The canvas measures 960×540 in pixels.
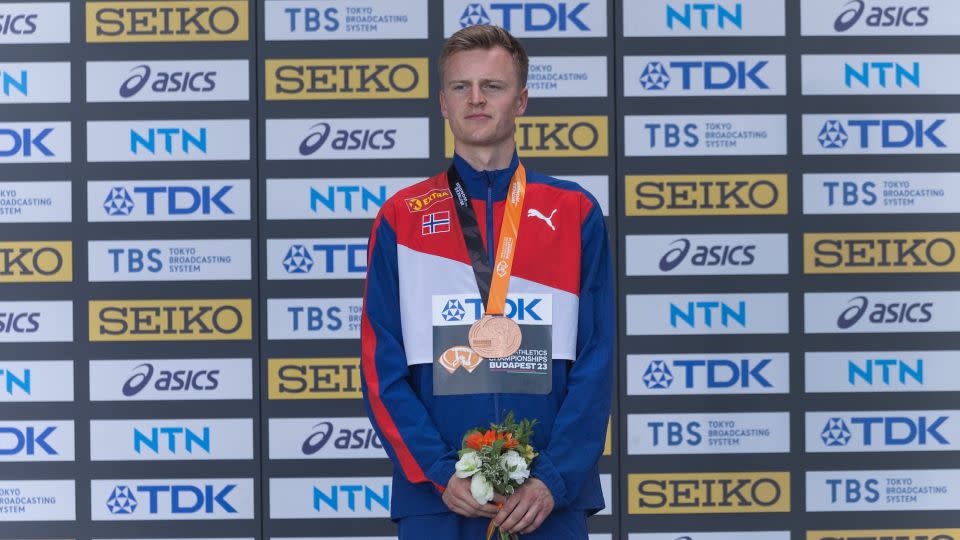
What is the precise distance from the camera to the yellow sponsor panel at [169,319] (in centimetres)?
343

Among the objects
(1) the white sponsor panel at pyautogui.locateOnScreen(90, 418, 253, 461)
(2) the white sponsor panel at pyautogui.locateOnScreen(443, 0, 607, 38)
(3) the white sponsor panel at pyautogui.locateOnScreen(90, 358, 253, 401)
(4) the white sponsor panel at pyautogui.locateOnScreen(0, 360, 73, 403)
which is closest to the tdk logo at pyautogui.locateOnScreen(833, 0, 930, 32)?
(2) the white sponsor panel at pyautogui.locateOnScreen(443, 0, 607, 38)

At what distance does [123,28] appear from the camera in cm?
343

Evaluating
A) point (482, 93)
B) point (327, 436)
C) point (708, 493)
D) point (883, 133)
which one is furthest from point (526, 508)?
point (883, 133)

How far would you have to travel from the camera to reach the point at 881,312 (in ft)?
11.3

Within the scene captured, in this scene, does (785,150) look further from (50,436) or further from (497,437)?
(50,436)

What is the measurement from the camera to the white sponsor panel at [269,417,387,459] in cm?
343

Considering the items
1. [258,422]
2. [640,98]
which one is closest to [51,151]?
[258,422]

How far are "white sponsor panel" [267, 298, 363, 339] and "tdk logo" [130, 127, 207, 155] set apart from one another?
2.17 ft

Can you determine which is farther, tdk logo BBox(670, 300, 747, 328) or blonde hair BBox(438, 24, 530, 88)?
tdk logo BBox(670, 300, 747, 328)

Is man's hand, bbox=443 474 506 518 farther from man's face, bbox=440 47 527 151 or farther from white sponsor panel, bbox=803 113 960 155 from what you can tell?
white sponsor panel, bbox=803 113 960 155

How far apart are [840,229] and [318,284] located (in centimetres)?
201

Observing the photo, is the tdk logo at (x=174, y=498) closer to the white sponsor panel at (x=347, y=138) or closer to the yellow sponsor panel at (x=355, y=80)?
the white sponsor panel at (x=347, y=138)

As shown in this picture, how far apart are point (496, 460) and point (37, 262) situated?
2418mm

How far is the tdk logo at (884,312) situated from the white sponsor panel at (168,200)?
2.34 meters
